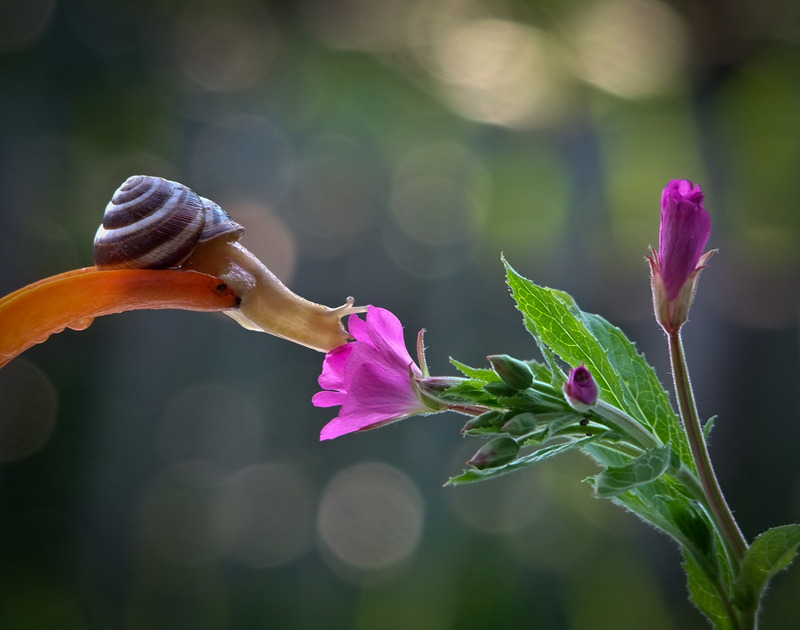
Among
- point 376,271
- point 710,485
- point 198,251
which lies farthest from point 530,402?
point 376,271

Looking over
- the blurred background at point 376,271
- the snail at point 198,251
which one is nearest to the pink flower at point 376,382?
the snail at point 198,251

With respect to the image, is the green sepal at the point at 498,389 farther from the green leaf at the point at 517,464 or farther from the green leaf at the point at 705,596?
the green leaf at the point at 705,596

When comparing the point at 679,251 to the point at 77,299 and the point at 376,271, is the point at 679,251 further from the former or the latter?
the point at 376,271

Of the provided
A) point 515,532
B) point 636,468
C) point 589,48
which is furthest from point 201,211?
point 589,48

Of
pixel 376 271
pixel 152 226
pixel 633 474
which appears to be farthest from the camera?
pixel 376 271

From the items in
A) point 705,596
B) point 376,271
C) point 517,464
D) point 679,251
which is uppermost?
point 376,271
